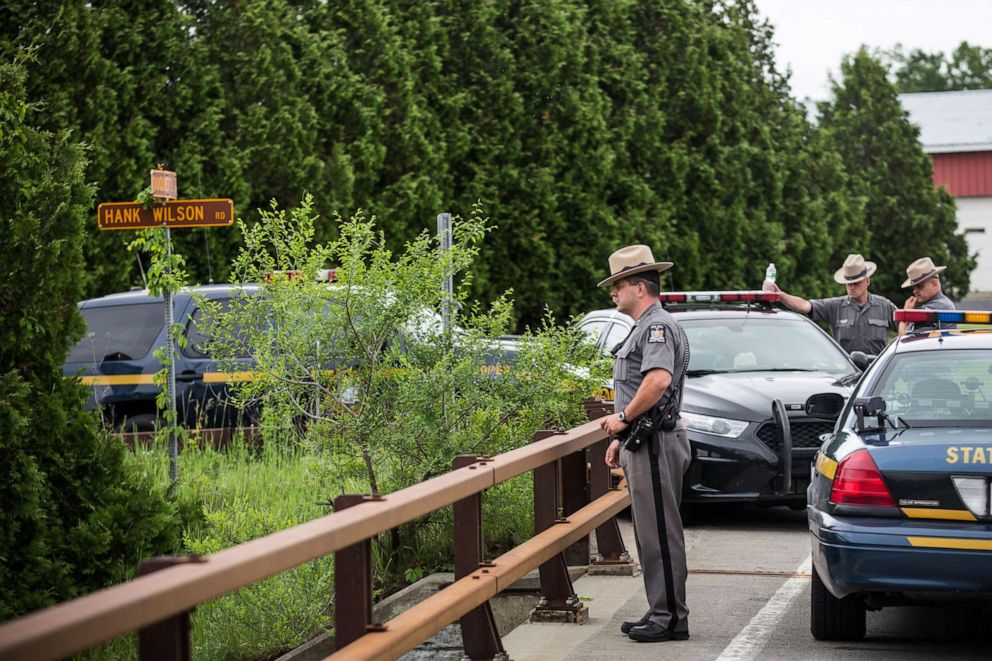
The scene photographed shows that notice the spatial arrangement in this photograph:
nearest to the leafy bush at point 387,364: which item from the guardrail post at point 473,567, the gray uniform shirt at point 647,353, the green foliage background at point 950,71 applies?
the gray uniform shirt at point 647,353

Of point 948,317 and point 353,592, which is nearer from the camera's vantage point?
point 353,592

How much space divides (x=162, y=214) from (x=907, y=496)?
21.7 feet

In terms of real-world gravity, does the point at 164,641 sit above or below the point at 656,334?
below

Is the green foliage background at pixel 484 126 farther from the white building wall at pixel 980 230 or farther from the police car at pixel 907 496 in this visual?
the white building wall at pixel 980 230

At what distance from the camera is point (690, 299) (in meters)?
11.8

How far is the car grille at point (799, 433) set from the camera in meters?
10.0

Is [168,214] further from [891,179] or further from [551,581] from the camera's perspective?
[891,179]

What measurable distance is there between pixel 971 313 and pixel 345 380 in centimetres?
355

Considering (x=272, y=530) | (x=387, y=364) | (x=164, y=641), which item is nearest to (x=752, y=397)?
(x=387, y=364)

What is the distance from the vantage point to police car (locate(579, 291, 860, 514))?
32.7 ft

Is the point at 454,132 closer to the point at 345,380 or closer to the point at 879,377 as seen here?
the point at 345,380

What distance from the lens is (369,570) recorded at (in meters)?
4.50

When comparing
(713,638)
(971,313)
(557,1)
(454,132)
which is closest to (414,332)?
(713,638)

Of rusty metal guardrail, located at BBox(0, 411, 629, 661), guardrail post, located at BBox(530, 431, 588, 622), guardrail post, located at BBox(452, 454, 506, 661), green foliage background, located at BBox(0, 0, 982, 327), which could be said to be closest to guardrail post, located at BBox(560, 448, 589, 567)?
rusty metal guardrail, located at BBox(0, 411, 629, 661)
